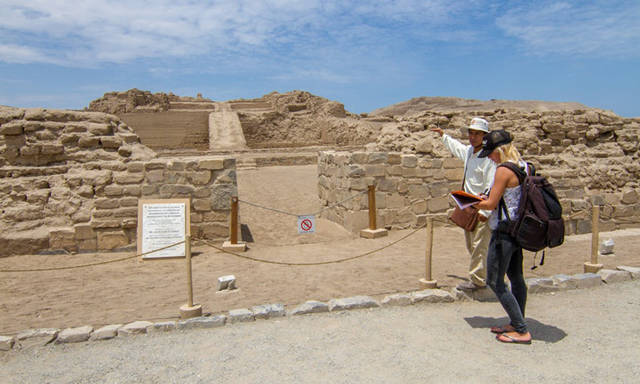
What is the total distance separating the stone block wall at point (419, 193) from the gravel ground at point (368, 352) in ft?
13.9

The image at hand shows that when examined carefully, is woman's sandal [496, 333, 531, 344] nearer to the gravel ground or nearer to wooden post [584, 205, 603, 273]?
the gravel ground

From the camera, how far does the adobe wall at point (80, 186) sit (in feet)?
24.3

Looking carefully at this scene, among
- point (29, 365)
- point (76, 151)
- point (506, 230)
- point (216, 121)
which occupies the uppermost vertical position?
point (216, 121)

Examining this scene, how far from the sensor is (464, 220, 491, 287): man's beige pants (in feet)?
15.1

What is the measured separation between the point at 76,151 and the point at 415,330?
22.2 feet

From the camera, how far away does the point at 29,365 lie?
373 cm

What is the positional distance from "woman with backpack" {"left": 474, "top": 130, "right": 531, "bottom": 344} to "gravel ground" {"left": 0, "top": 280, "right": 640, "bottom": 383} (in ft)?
0.59

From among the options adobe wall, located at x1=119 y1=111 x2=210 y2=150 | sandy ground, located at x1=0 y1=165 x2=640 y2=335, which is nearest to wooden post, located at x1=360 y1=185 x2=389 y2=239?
sandy ground, located at x1=0 y1=165 x2=640 y2=335

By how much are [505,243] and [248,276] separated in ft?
11.6

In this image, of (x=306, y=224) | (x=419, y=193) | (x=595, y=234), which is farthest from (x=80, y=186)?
(x=595, y=234)

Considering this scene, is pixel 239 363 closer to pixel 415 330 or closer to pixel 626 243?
pixel 415 330

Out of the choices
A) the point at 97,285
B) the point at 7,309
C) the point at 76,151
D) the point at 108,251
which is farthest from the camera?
the point at 76,151

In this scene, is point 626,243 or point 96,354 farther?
point 626,243

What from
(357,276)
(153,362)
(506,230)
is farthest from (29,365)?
(506,230)
